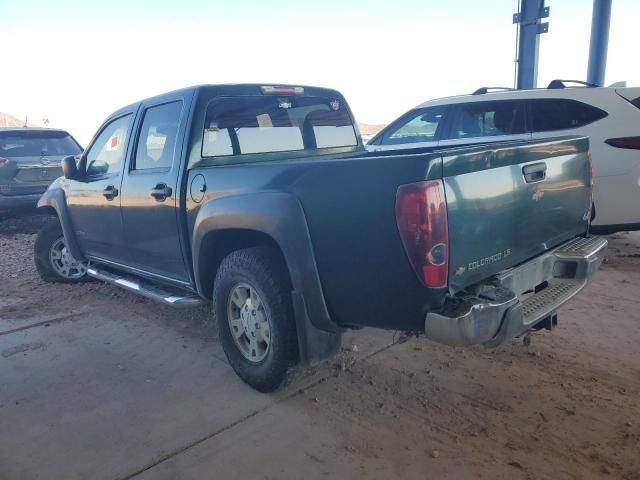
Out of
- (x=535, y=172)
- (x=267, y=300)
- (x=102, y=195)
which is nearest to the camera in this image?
(x=535, y=172)

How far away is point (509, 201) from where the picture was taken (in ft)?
8.95

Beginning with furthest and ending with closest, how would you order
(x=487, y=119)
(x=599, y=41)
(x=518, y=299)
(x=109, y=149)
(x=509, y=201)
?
(x=599, y=41), (x=487, y=119), (x=109, y=149), (x=509, y=201), (x=518, y=299)

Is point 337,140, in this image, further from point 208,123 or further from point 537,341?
point 537,341

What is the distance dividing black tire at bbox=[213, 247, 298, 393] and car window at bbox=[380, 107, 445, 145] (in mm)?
4323

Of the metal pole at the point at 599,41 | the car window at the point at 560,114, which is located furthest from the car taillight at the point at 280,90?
the metal pole at the point at 599,41

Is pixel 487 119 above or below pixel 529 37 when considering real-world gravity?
below

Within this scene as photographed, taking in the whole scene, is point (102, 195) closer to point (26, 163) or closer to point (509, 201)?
point (509, 201)

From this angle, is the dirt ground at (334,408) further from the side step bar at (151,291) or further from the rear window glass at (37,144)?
the rear window glass at (37,144)

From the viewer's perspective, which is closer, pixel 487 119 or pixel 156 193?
pixel 156 193

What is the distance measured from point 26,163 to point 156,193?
5.54 meters

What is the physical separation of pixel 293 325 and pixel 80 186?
2936 millimetres

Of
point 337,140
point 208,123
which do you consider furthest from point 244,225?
point 337,140

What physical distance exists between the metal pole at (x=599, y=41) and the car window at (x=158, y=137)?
9645 mm

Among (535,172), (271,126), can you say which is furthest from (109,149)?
(535,172)
